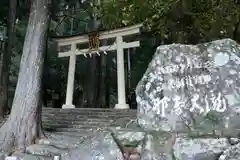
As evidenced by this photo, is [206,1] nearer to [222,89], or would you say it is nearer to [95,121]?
[95,121]

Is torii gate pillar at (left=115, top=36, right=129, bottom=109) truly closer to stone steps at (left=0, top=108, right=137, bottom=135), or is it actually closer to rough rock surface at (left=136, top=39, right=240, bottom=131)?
stone steps at (left=0, top=108, right=137, bottom=135)

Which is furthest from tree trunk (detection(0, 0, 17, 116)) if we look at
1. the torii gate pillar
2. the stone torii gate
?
the torii gate pillar

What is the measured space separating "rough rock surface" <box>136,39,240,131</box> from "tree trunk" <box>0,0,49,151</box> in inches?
99.6

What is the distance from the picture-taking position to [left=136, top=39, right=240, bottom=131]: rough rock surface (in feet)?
15.3

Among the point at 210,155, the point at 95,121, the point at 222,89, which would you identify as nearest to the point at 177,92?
the point at 222,89

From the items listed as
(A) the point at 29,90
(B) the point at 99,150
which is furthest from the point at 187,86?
(A) the point at 29,90

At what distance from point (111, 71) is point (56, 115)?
6.74 meters

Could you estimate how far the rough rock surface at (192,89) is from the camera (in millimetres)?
4668

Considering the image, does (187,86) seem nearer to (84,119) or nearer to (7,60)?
(84,119)

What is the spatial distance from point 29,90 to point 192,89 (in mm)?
3468

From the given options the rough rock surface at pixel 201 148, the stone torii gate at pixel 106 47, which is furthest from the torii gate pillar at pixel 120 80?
the rough rock surface at pixel 201 148

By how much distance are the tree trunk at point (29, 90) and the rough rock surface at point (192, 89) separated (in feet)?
8.30

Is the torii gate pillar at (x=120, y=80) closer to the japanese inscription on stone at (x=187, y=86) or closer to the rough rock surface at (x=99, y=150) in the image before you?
the rough rock surface at (x=99, y=150)

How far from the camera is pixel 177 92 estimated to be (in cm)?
496
